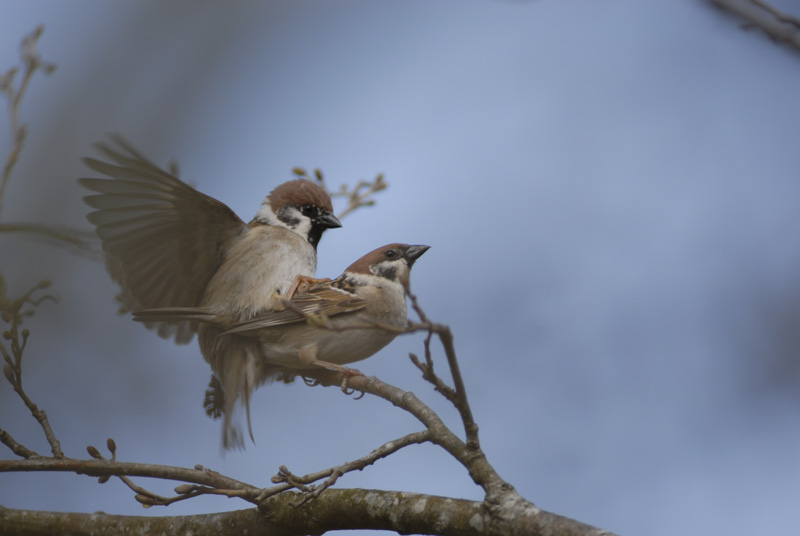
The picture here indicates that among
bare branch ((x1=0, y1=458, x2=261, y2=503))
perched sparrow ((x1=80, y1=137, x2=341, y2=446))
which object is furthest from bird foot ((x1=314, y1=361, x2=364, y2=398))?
bare branch ((x1=0, y1=458, x2=261, y2=503))

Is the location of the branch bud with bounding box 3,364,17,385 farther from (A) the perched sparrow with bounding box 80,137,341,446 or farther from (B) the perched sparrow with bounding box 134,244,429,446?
(A) the perched sparrow with bounding box 80,137,341,446

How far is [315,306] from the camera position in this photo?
3.29 m

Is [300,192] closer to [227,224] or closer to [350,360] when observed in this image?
[227,224]

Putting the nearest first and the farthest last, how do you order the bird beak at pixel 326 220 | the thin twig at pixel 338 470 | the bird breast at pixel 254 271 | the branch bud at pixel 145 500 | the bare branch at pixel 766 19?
the bare branch at pixel 766 19 → the thin twig at pixel 338 470 → the branch bud at pixel 145 500 → the bird breast at pixel 254 271 → the bird beak at pixel 326 220

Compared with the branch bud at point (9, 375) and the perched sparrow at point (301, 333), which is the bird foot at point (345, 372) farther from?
the branch bud at point (9, 375)

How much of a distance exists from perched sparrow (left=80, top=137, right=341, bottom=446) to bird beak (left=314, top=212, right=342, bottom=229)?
10.0 inches

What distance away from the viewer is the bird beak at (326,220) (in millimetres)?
3730

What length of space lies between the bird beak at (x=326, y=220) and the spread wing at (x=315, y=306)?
0.41m

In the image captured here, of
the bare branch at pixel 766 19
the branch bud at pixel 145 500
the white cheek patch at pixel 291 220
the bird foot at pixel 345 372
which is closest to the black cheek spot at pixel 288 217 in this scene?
the white cheek patch at pixel 291 220

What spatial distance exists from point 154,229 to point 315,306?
717mm

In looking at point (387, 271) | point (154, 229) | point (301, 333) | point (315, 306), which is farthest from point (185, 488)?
point (387, 271)

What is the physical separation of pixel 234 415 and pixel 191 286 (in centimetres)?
67

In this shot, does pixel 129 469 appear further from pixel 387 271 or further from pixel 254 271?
pixel 387 271

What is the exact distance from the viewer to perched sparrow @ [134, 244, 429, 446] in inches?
119
